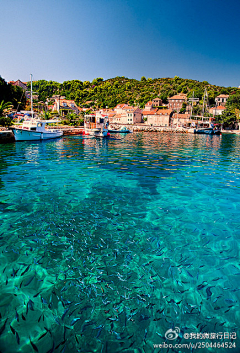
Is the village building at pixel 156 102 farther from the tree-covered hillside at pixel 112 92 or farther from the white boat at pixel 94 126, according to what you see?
the white boat at pixel 94 126

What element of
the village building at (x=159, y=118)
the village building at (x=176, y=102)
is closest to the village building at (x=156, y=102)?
the village building at (x=176, y=102)

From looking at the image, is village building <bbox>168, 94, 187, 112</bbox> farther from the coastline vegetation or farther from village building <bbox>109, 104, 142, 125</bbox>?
village building <bbox>109, 104, 142, 125</bbox>

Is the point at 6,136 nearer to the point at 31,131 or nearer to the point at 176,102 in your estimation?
the point at 31,131

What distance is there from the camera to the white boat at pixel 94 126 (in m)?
48.5

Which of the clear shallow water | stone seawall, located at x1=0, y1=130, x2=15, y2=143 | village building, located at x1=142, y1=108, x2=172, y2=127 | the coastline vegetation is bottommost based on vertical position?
the clear shallow water

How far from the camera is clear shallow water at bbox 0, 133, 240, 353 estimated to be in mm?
3609

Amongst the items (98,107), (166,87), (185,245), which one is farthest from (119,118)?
(185,245)

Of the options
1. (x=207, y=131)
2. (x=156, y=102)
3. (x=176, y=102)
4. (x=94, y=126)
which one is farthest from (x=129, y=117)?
(x=94, y=126)

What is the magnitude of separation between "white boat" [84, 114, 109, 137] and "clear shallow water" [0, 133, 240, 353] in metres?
39.7

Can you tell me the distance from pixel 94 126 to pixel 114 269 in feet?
160

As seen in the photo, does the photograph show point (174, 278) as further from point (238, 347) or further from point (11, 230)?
point (11, 230)

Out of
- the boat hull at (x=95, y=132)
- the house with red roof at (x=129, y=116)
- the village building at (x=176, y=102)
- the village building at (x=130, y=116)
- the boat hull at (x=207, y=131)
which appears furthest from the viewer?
the village building at (x=176, y=102)

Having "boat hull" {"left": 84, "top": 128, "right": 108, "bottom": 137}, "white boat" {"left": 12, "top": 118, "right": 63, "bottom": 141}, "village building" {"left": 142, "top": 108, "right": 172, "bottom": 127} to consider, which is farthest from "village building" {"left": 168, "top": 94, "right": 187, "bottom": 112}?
"white boat" {"left": 12, "top": 118, "right": 63, "bottom": 141}

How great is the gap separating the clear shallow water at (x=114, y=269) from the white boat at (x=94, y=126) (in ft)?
130
